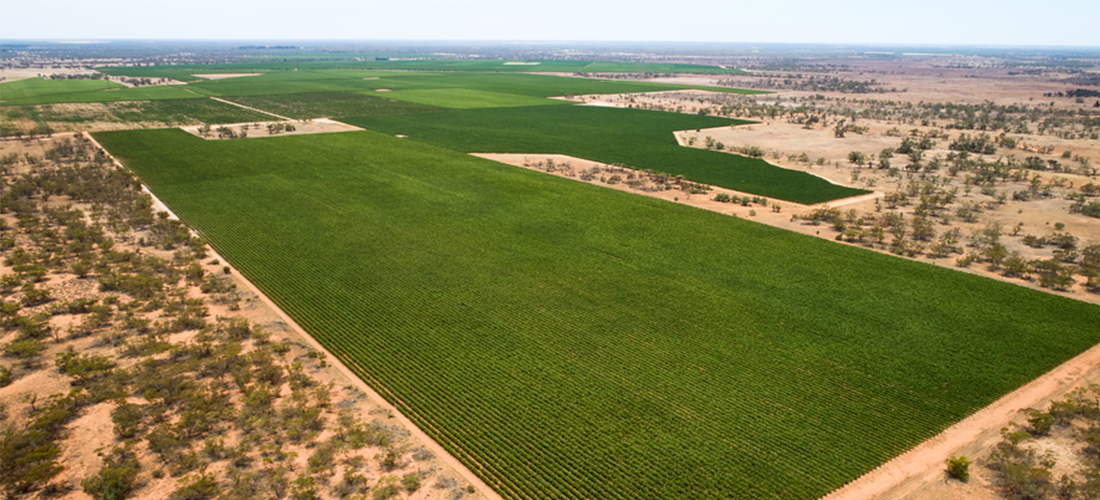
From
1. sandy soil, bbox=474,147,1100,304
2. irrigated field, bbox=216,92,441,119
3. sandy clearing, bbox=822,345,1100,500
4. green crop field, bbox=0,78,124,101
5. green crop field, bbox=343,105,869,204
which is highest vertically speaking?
green crop field, bbox=0,78,124,101

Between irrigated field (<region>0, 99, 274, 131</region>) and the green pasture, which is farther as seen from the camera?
the green pasture

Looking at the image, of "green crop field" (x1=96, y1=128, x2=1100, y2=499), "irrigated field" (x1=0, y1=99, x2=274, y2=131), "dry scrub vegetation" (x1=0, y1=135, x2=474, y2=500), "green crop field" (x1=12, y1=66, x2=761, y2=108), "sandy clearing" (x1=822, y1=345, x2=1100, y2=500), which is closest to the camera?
"dry scrub vegetation" (x1=0, y1=135, x2=474, y2=500)

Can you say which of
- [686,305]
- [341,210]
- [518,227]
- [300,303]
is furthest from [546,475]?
[341,210]

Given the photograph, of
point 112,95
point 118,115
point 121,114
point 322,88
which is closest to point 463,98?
point 322,88

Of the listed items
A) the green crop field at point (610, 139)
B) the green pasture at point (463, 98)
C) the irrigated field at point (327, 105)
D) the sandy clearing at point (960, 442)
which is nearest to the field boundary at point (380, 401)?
the sandy clearing at point (960, 442)

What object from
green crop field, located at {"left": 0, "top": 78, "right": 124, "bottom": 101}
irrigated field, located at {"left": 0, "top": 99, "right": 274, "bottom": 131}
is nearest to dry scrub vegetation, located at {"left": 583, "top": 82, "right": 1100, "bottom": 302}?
irrigated field, located at {"left": 0, "top": 99, "right": 274, "bottom": 131}

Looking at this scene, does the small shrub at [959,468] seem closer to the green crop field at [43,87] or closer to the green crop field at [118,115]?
the green crop field at [118,115]

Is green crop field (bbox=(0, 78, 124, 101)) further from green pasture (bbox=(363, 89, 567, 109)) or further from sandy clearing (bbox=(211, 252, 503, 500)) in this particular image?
sandy clearing (bbox=(211, 252, 503, 500))
